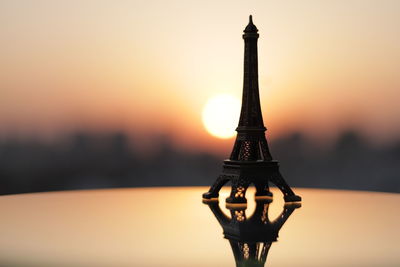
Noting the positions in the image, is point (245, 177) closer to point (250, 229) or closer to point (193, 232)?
point (250, 229)

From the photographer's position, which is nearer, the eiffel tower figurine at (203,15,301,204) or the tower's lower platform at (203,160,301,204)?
the tower's lower platform at (203,160,301,204)

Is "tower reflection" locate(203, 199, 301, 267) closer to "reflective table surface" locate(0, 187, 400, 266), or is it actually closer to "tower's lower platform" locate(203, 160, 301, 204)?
"reflective table surface" locate(0, 187, 400, 266)

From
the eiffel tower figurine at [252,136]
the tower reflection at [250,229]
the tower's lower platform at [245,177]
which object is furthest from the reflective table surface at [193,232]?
the eiffel tower figurine at [252,136]

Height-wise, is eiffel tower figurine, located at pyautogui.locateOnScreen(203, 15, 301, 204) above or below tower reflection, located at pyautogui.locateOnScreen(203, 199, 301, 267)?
above

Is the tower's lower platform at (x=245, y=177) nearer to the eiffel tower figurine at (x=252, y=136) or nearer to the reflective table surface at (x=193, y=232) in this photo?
the eiffel tower figurine at (x=252, y=136)

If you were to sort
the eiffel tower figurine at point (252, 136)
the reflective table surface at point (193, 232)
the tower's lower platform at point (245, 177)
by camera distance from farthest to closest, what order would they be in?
the eiffel tower figurine at point (252, 136), the tower's lower platform at point (245, 177), the reflective table surface at point (193, 232)

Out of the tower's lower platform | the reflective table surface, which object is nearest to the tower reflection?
the reflective table surface

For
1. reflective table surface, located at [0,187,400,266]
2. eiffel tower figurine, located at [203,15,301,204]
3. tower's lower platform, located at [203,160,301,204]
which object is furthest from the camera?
eiffel tower figurine, located at [203,15,301,204]

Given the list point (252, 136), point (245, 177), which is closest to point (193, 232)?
point (245, 177)
